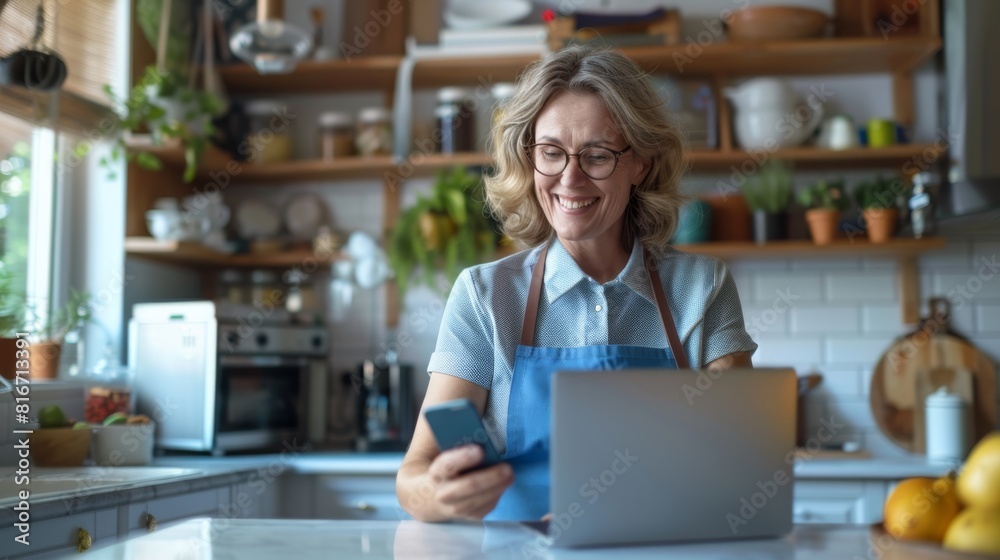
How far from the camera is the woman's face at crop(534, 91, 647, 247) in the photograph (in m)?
1.67

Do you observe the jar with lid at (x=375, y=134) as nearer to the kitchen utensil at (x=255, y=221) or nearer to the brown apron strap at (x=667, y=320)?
the kitchen utensil at (x=255, y=221)

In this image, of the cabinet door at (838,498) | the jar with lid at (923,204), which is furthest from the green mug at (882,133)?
the cabinet door at (838,498)

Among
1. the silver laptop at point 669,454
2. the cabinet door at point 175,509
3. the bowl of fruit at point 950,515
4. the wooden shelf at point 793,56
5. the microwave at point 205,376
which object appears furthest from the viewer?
the wooden shelf at point 793,56

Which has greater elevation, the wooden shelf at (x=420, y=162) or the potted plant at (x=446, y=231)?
the wooden shelf at (x=420, y=162)

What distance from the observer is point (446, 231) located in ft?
10.7

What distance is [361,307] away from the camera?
139 inches

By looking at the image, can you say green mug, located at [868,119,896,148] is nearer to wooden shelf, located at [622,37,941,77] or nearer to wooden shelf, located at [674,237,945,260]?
wooden shelf, located at [622,37,941,77]

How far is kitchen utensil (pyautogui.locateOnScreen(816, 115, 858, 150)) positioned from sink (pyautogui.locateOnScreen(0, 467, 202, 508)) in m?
2.23

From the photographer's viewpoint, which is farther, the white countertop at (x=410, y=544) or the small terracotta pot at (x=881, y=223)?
the small terracotta pot at (x=881, y=223)

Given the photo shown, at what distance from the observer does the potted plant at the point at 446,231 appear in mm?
3229

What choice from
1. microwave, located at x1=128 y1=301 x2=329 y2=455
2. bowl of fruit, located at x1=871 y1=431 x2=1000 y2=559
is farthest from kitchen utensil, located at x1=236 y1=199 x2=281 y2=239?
bowl of fruit, located at x1=871 y1=431 x2=1000 y2=559

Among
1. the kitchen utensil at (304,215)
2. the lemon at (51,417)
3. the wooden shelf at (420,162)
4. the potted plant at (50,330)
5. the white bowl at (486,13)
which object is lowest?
the lemon at (51,417)

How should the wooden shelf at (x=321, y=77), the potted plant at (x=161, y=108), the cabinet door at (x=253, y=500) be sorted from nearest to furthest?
the cabinet door at (x=253, y=500), the potted plant at (x=161, y=108), the wooden shelf at (x=321, y=77)

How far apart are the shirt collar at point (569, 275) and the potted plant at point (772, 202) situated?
149cm
